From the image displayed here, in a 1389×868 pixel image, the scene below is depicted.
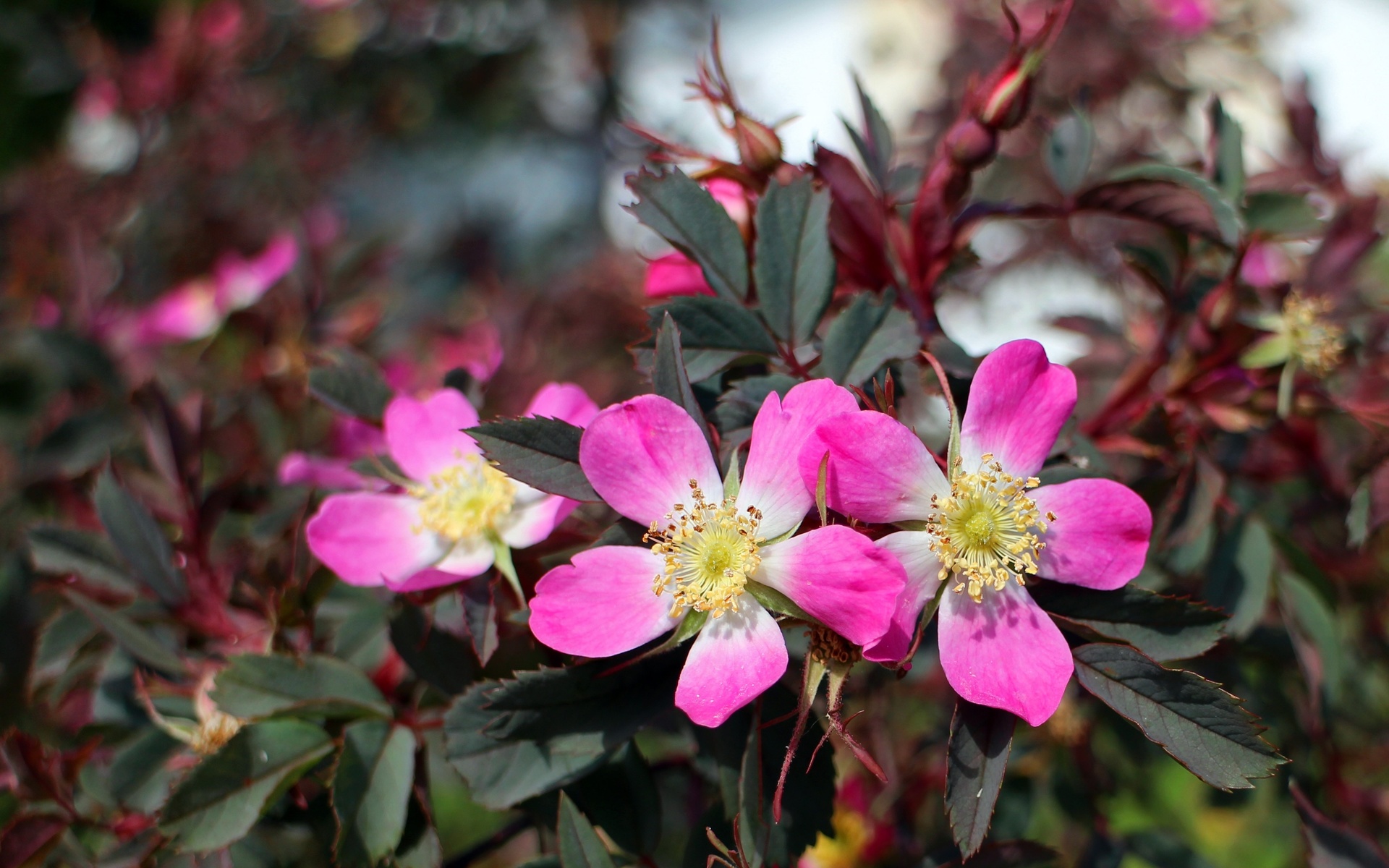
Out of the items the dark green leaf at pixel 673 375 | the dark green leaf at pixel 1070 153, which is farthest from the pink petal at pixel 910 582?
the dark green leaf at pixel 1070 153

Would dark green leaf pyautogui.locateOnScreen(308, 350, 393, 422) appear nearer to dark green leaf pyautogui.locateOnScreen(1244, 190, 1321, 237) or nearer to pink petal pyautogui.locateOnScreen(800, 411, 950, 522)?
pink petal pyautogui.locateOnScreen(800, 411, 950, 522)

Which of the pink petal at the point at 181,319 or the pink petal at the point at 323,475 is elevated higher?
the pink petal at the point at 323,475

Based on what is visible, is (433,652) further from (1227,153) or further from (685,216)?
(1227,153)

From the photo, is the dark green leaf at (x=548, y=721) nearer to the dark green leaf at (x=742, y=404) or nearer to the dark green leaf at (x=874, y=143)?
the dark green leaf at (x=742, y=404)

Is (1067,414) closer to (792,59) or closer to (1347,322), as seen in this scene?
(1347,322)

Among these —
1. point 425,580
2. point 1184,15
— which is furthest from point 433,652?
point 1184,15

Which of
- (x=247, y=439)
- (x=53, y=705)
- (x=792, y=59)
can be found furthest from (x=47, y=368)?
(x=792, y=59)
